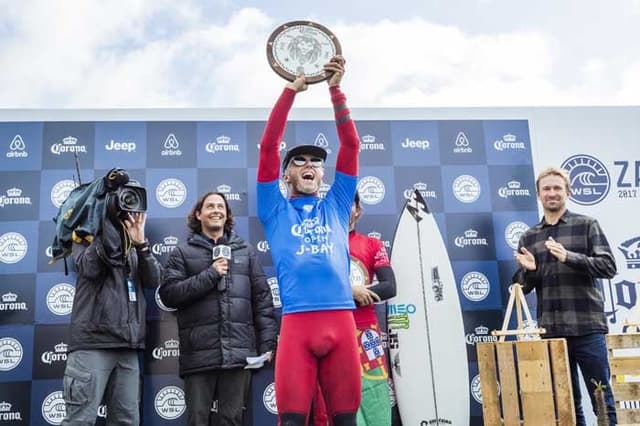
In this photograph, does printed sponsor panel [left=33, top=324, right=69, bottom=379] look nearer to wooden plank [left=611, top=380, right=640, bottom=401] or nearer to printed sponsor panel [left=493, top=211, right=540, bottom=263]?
printed sponsor panel [left=493, top=211, right=540, bottom=263]

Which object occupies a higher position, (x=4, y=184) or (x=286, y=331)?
(x=4, y=184)

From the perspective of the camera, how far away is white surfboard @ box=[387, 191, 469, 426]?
13.3 ft

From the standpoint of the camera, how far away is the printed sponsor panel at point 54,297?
412 cm

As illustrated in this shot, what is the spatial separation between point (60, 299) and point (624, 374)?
3504 millimetres

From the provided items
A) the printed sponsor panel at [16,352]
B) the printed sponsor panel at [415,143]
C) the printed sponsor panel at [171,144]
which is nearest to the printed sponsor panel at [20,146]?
the printed sponsor panel at [171,144]

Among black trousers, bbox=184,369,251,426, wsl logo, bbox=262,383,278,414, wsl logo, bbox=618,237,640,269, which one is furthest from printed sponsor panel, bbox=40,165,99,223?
wsl logo, bbox=618,237,640,269

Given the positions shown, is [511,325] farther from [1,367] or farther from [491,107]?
[1,367]

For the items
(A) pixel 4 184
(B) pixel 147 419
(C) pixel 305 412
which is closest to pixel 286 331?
(C) pixel 305 412

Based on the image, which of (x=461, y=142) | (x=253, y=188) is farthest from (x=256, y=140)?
(x=461, y=142)

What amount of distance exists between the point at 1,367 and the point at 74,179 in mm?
1335

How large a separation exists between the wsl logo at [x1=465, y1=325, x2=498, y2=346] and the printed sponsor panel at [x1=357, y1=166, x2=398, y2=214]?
1021 millimetres

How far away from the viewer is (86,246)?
3615 mm

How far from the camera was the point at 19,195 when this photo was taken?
14.0ft

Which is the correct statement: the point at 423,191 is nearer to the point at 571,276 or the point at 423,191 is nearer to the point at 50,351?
the point at 571,276
